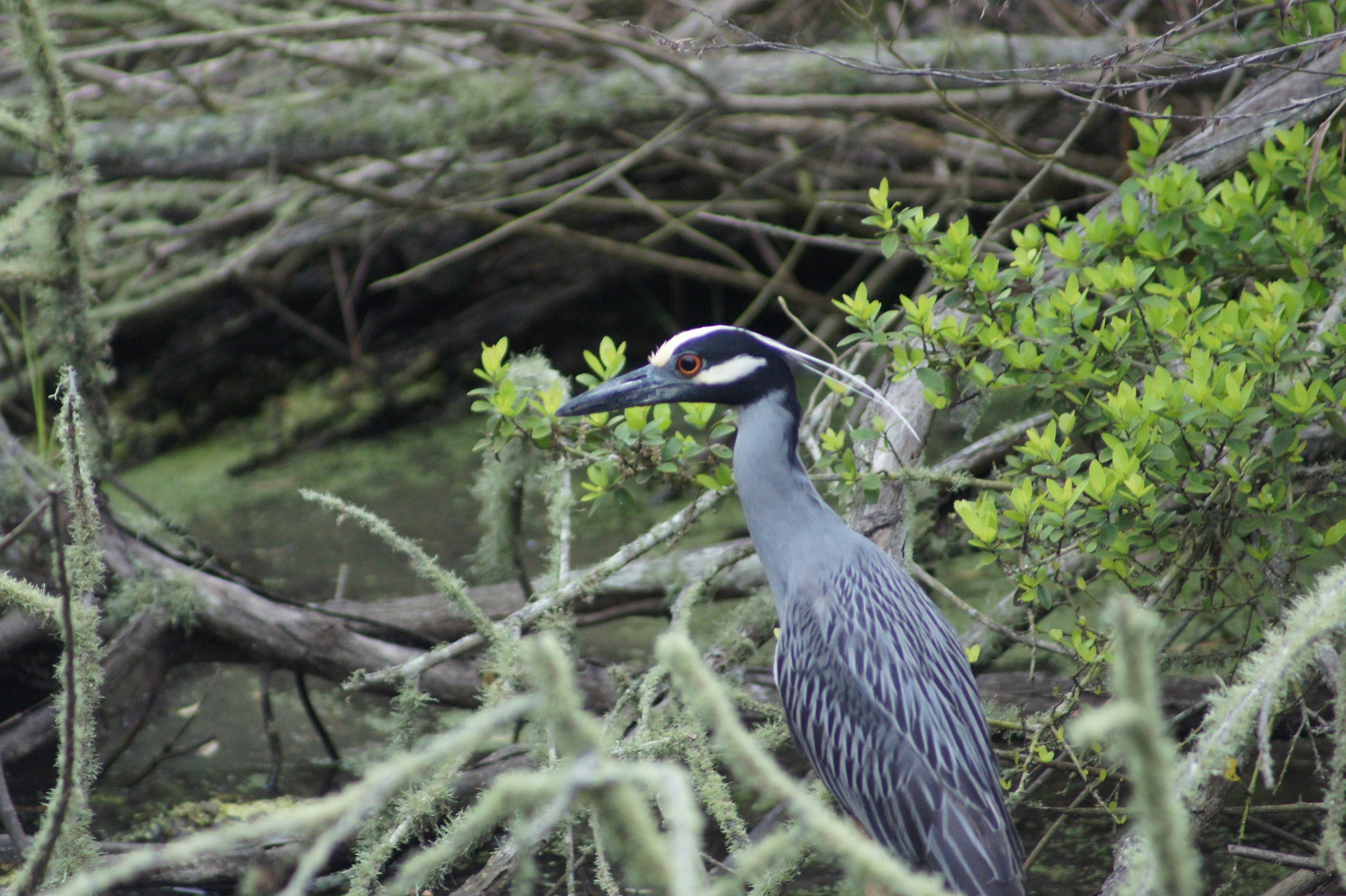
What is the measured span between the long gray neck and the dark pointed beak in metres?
0.20

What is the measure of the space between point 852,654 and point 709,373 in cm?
69

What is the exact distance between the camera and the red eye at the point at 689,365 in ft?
8.21

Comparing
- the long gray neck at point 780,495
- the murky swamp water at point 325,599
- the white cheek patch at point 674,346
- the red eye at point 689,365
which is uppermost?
the white cheek patch at point 674,346

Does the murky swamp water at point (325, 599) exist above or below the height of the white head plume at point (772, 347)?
below

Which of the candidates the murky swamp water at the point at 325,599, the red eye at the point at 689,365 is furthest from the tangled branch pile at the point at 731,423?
the murky swamp water at the point at 325,599

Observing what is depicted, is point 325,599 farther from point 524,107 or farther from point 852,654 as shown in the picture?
point 852,654

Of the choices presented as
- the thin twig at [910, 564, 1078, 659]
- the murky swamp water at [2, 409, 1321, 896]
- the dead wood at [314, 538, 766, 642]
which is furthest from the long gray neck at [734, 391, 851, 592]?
the murky swamp water at [2, 409, 1321, 896]

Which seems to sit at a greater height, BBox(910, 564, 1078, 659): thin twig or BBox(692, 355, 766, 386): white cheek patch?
BBox(692, 355, 766, 386): white cheek patch

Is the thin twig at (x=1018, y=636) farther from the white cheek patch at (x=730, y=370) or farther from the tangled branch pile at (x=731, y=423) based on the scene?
the white cheek patch at (x=730, y=370)

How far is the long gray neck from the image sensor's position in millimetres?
2479

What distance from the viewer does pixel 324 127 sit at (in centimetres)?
421

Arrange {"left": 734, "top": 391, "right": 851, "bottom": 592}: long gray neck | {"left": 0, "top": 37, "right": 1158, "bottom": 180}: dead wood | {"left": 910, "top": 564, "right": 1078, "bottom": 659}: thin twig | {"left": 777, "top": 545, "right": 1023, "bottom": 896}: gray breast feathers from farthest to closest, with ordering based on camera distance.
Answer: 1. {"left": 0, "top": 37, "right": 1158, "bottom": 180}: dead wood
2. {"left": 734, "top": 391, "right": 851, "bottom": 592}: long gray neck
3. {"left": 910, "top": 564, "right": 1078, "bottom": 659}: thin twig
4. {"left": 777, "top": 545, "right": 1023, "bottom": 896}: gray breast feathers

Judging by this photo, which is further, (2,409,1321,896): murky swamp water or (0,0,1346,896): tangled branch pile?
(2,409,1321,896): murky swamp water

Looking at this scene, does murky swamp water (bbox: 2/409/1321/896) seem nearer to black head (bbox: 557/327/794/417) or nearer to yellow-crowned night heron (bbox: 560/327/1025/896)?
yellow-crowned night heron (bbox: 560/327/1025/896)
